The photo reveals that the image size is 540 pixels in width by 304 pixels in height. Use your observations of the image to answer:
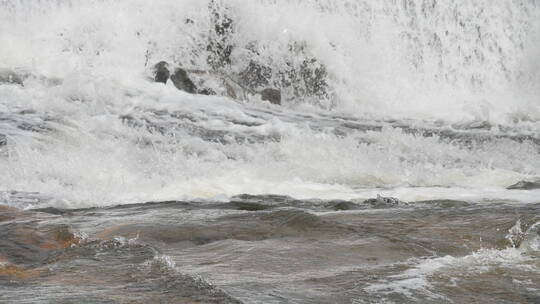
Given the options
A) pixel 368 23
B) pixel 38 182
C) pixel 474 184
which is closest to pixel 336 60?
pixel 368 23

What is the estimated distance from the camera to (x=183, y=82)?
478 inches

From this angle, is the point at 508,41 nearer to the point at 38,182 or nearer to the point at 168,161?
the point at 168,161

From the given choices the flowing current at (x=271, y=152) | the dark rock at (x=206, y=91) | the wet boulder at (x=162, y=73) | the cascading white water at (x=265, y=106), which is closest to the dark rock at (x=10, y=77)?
the flowing current at (x=271, y=152)

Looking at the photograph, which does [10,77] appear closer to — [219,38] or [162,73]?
[162,73]

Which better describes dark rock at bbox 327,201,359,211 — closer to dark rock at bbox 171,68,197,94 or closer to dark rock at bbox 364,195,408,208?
dark rock at bbox 364,195,408,208

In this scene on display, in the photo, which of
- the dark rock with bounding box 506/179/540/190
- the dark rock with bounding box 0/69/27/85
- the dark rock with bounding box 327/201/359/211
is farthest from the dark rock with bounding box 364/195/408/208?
the dark rock with bounding box 0/69/27/85

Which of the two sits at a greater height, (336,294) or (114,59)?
(114,59)

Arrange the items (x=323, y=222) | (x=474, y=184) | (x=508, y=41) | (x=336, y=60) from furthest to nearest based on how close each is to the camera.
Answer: (x=508, y=41), (x=336, y=60), (x=474, y=184), (x=323, y=222)

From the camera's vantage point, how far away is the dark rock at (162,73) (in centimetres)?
1238

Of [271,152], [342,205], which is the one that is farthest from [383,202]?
[271,152]

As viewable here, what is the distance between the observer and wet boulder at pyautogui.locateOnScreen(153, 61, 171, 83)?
12375 millimetres

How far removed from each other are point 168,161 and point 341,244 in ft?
14.0

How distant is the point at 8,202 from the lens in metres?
5.43

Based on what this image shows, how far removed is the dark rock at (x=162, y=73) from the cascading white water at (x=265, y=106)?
14.7 inches
